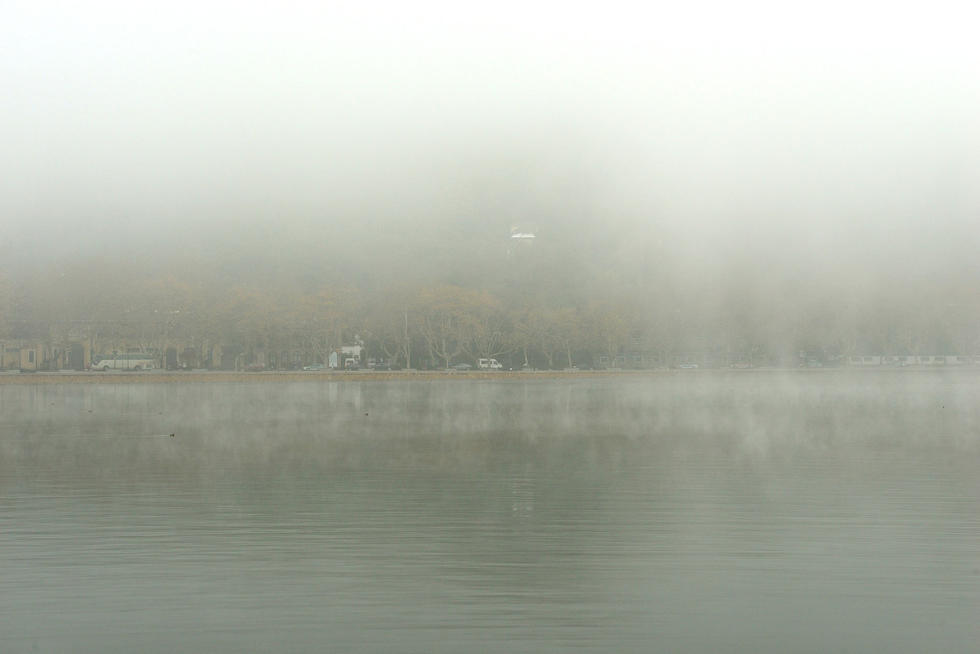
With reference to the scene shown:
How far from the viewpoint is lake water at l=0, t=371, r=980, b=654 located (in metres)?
9.08

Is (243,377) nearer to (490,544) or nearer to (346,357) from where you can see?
(346,357)

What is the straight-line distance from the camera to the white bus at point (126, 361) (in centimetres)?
11398

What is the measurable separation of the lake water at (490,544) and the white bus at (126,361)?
90362 mm

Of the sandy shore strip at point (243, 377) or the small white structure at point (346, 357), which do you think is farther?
the small white structure at point (346, 357)

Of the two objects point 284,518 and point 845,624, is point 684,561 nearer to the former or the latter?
point 845,624

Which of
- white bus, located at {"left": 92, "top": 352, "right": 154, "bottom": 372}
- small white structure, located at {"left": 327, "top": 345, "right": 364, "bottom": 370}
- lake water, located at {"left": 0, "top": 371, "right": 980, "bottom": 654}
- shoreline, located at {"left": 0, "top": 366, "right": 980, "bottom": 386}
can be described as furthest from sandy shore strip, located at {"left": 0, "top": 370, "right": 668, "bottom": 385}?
lake water, located at {"left": 0, "top": 371, "right": 980, "bottom": 654}

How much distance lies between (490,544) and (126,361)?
111023 mm

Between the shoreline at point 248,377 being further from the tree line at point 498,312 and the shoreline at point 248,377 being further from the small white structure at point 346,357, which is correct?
the small white structure at point 346,357

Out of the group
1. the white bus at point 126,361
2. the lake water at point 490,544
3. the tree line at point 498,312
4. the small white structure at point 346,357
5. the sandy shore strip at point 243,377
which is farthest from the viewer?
the small white structure at point 346,357

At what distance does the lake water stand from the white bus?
9036 cm

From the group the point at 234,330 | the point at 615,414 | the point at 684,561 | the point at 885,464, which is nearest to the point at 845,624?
the point at 684,561

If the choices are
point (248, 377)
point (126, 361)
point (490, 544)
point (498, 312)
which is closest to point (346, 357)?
point (126, 361)

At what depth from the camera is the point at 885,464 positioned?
22.1 meters

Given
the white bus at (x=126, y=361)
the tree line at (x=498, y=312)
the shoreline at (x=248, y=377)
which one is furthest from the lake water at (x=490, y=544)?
the white bus at (x=126, y=361)
